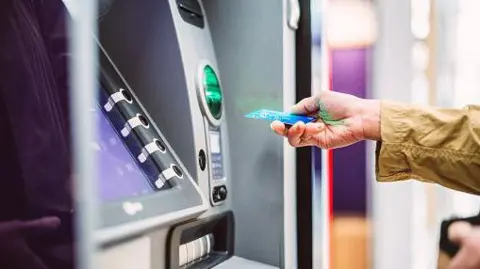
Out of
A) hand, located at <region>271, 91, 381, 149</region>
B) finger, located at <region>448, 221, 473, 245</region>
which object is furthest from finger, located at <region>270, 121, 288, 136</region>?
finger, located at <region>448, 221, 473, 245</region>

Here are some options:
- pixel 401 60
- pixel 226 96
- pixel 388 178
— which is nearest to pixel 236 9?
pixel 226 96

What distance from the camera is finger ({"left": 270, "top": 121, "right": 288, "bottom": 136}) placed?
1540 mm

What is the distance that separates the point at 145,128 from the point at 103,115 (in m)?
0.11

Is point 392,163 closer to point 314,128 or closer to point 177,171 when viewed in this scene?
point 314,128

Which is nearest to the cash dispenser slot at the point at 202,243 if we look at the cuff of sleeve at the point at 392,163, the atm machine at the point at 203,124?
the atm machine at the point at 203,124

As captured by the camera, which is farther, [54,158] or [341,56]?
[341,56]

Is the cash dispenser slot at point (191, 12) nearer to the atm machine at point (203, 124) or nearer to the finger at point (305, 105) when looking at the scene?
the atm machine at point (203, 124)

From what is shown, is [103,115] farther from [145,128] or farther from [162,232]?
[162,232]

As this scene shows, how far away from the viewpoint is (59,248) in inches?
32.4

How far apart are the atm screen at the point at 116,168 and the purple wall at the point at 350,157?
130 centimetres

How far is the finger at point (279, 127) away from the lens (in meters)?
1.54

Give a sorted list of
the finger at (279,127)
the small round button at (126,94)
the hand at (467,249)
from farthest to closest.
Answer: the finger at (279,127), the small round button at (126,94), the hand at (467,249)

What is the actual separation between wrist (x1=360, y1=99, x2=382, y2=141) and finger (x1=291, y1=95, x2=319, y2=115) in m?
0.13

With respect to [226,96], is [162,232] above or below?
below
